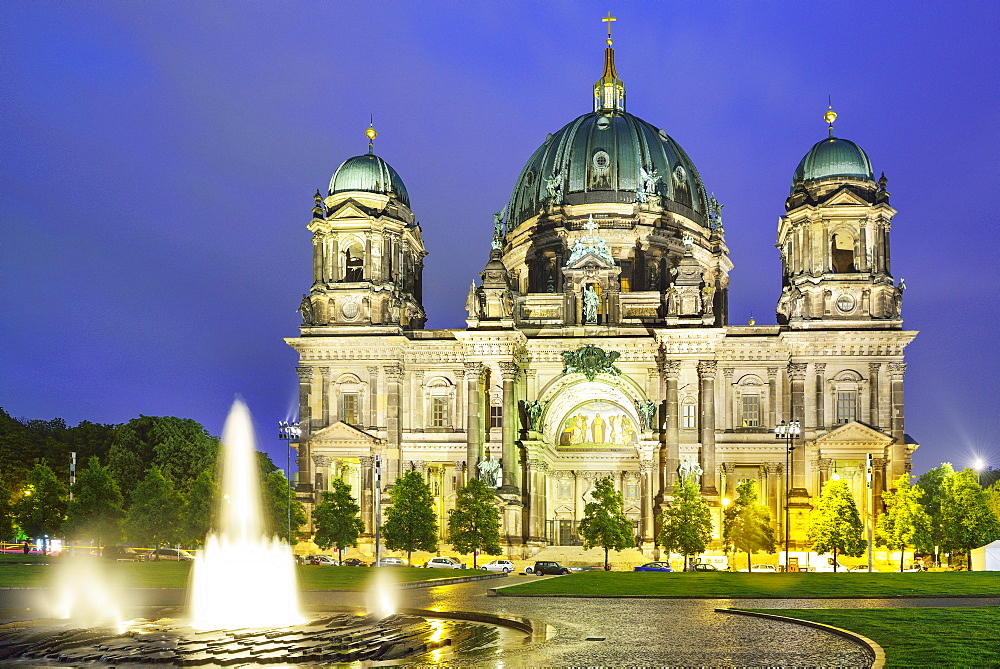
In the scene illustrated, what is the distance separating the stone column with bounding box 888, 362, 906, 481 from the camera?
79.9m

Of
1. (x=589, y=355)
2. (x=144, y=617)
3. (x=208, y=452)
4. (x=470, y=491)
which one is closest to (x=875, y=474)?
(x=589, y=355)

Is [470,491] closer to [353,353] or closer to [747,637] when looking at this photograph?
[353,353]

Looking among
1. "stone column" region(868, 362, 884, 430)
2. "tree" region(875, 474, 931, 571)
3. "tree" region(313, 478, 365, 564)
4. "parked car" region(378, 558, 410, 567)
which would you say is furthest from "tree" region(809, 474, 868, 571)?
"tree" region(313, 478, 365, 564)

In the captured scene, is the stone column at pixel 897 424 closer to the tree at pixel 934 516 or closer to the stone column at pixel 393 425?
the tree at pixel 934 516

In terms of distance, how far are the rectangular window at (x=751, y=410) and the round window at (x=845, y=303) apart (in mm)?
8930

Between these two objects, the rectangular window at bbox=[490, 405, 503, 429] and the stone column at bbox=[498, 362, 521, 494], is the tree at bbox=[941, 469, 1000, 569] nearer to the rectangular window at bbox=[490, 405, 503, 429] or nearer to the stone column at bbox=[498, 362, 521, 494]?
the stone column at bbox=[498, 362, 521, 494]

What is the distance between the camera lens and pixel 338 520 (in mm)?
76750

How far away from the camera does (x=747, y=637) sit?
25.4 metres

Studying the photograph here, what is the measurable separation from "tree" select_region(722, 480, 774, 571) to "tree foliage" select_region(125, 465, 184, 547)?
3576cm

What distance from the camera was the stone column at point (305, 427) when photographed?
85625 millimetres

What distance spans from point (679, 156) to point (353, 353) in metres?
38.5

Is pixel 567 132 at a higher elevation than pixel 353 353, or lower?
higher

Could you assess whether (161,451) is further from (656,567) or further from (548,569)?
(656,567)

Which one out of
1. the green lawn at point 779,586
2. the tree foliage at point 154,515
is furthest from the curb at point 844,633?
the tree foliage at point 154,515
